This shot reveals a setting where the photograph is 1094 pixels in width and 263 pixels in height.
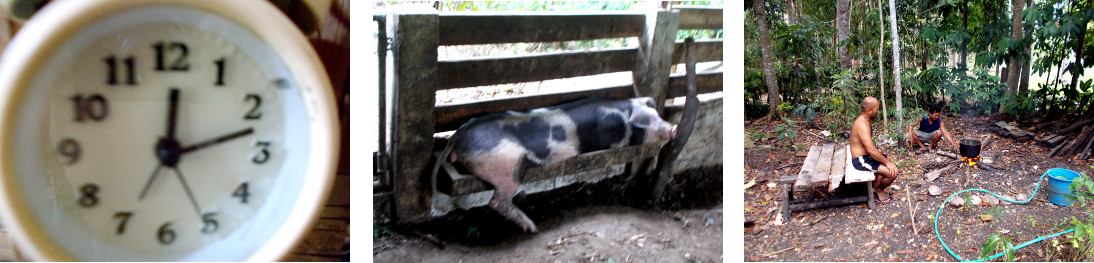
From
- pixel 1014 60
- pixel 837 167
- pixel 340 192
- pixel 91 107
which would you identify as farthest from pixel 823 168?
pixel 91 107

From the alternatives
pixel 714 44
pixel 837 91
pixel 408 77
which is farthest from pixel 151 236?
pixel 837 91

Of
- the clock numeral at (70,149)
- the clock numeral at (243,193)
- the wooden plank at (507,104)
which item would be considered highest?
the wooden plank at (507,104)

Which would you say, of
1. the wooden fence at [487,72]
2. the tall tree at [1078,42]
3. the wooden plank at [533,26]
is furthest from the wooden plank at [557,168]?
the tall tree at [1078,42]

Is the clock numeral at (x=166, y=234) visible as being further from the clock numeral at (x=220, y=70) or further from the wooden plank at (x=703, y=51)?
the wooden plank at (x=703, y=51)

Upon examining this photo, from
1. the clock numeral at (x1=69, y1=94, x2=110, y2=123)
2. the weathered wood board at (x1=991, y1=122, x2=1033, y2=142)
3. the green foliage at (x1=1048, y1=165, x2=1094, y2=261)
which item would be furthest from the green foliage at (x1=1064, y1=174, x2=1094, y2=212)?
the clock numeral at (x1=69, y1=94, x2=110, y2=123)

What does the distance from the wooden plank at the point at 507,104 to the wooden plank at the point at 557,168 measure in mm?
83

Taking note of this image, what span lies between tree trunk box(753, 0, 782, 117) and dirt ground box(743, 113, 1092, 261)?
2.1 inches

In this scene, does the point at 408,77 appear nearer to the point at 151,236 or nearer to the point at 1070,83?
the point at 151,236

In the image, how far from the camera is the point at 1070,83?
4.28ft

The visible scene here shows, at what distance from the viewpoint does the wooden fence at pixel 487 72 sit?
1.06 meters

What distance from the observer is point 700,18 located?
1170mm

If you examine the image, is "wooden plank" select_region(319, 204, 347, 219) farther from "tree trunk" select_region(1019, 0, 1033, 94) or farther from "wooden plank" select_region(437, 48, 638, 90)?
"tree trunk" select_region(1019, 0, 1033, 94)

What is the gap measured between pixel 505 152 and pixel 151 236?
22.3 inches

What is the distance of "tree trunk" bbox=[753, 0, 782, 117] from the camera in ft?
4.36
